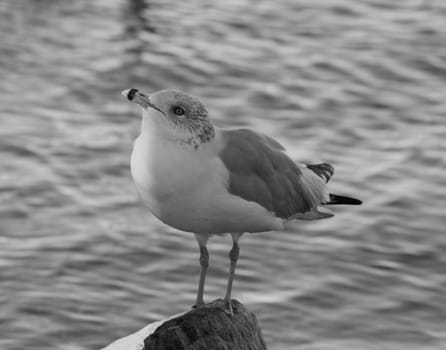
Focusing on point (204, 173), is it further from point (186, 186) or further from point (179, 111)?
point (179, 111)

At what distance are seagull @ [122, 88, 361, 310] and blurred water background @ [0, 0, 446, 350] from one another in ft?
14.5

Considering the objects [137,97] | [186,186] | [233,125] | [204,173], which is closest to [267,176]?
[204,173]

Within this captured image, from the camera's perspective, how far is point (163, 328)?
9820mm

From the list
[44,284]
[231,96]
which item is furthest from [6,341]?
[231,96]

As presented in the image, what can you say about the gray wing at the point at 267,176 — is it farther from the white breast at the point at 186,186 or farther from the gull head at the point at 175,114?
the gull head at the point at 175,114

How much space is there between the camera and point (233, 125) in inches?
713

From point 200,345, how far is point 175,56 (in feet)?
38.3

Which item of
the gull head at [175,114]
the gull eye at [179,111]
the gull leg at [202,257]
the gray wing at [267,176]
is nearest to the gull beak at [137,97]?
the gull head at [175,114]

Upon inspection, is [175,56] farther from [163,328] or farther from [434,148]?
[163,328]

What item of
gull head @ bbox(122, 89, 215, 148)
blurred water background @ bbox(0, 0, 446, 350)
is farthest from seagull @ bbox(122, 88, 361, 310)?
blurred water background @ bbox(0, 0, 446, 350)

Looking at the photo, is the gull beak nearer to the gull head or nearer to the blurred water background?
the gull head

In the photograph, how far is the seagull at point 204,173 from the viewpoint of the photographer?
28.3ft

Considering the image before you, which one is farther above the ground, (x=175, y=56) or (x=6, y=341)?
(x=175, y=56)

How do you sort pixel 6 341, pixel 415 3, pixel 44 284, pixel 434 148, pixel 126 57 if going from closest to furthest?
pixel 6 341 < pixel 44 284 < pixel 434 148 < pixel 126 57 < pixel 415 3
